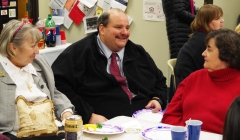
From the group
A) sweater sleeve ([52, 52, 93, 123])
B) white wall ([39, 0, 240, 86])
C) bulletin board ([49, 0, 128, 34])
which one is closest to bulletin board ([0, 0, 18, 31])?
bulletin board ([49, 0, 128, 34])

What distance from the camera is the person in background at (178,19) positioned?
4.61m

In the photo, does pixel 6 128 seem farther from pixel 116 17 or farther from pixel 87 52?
pixel 116 17

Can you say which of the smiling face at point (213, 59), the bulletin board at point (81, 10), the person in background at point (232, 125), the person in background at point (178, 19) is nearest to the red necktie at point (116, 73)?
the smiling face at point (213, 59)

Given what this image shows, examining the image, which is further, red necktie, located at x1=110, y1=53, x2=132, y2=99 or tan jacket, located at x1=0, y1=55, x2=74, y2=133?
red necktie, located at x1=110, y1=53, x2=132, y2=99

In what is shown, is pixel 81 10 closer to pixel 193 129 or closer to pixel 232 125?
pixel 193 129

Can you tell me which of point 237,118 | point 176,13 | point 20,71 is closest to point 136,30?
point 176,13

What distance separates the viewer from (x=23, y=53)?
2.74 meters

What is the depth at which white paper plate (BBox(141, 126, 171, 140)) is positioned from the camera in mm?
2184

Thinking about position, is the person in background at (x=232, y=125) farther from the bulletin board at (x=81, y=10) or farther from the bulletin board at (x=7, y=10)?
the bulletin board at (x=81, y=10)

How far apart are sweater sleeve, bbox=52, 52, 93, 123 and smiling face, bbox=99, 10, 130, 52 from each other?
324 mm

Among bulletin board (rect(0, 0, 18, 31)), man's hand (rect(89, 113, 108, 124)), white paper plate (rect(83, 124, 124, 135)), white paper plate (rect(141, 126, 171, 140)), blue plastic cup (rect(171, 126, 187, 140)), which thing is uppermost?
bulletin board (rect(0, 0, 18, 31))

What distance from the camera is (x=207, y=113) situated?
8.27 feet

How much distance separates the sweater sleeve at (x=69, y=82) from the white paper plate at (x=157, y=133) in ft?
2.80

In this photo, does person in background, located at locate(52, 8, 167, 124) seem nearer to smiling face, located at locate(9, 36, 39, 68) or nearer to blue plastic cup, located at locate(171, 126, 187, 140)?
smiling face, located at locate(9, 36, 39, 68)
